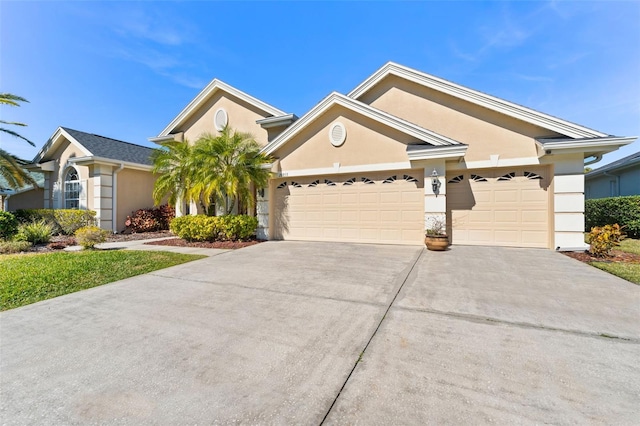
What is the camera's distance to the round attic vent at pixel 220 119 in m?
13.3

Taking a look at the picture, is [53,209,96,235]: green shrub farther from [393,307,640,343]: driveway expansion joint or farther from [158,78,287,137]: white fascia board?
[393,307,640,343]: driveway expansion joint

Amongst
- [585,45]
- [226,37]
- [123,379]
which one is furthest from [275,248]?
[585,45]

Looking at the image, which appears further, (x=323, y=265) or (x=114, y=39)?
(x=114, y=39)

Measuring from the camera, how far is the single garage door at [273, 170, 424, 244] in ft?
30.5

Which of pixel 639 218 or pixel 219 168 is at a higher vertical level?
pixel 219 168

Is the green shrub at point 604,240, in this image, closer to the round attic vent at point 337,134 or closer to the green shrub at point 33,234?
the round attic vent at point 337,134

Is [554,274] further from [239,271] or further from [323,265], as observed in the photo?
[239,271]

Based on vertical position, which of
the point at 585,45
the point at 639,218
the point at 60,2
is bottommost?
the point at 639,218

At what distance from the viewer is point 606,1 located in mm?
7078

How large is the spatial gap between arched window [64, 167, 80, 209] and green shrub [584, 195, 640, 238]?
24606mm

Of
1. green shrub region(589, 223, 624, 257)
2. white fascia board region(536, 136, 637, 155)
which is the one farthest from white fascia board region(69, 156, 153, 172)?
green shrub region(589, 223, 624, 257)

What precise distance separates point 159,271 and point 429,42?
1165cm

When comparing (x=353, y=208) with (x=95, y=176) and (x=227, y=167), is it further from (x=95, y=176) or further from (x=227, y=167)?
(x=95, y=176)

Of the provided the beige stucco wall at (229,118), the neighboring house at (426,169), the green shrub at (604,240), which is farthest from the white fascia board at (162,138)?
the green shrub at (604,240)
